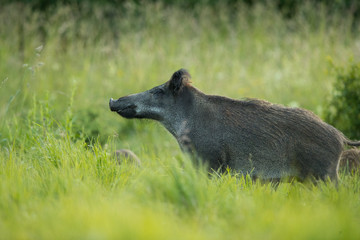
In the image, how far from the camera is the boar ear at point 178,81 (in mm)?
5797

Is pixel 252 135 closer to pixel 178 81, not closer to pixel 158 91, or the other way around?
pixel 178 81

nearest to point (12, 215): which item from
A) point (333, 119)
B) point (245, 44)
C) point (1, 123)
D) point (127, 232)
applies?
point (127, 232)

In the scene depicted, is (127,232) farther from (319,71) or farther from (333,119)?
(319,71)

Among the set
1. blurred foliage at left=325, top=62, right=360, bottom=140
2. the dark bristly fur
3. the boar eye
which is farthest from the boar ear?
blurred foliage at left=325, top=62, right=360, bottom=140

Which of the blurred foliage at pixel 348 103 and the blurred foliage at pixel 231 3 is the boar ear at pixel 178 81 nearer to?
the blurred foliage at pixel 348 103

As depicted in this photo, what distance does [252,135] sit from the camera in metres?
5.40

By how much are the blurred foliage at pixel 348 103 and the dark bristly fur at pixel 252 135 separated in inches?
87.6

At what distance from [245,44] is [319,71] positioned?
7.62ft

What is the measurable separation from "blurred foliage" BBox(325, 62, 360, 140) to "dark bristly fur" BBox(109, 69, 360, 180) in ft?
7.30

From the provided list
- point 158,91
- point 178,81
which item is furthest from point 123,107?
point 178,81

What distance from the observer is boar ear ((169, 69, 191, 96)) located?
5.80 m

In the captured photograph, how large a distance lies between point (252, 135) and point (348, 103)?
9.28ft

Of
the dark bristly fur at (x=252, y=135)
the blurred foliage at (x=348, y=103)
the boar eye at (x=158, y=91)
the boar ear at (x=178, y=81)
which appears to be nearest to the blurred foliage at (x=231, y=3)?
the blurred foliage at (x=348, y=103)

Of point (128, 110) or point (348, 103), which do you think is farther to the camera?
point (348, 103)
